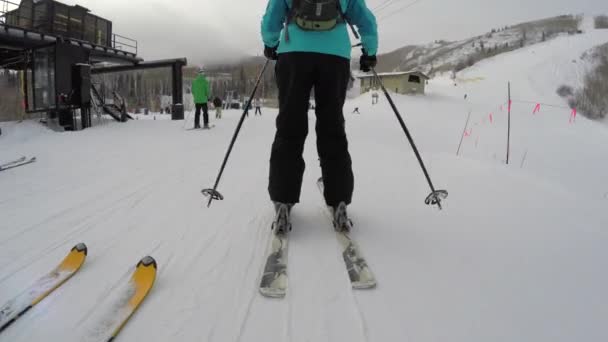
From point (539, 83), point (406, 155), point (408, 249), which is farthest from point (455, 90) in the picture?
point (408, 249)

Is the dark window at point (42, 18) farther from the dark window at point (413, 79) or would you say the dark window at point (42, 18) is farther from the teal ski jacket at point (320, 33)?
the dark window at point (413, 79)

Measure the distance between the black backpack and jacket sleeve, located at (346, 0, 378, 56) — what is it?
0.16 m

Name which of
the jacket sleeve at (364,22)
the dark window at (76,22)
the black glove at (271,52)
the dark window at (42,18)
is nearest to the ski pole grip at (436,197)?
the jacket sleeve at (364,22)

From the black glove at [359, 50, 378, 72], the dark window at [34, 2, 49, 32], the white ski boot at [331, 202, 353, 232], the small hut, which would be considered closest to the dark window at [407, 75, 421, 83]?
the small hut

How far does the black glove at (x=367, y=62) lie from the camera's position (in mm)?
2477

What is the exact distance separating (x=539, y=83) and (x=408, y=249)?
74.6 meters

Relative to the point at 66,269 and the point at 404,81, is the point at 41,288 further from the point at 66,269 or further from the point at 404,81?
the point at 404,81

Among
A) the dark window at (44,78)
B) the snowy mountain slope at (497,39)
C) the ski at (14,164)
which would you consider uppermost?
the snowy mountain slope at (497,39)

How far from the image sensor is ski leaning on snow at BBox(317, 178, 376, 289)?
1633 mm

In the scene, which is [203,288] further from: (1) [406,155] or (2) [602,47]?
(2) [602,47]

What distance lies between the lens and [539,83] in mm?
60562

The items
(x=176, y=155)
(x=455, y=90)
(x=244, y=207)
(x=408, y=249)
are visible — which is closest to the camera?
(x=408, y=249)

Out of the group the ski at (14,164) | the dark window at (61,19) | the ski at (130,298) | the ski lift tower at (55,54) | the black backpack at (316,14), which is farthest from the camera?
the dark window at (61,19)

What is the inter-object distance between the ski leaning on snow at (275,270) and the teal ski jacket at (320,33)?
50.0 inches
